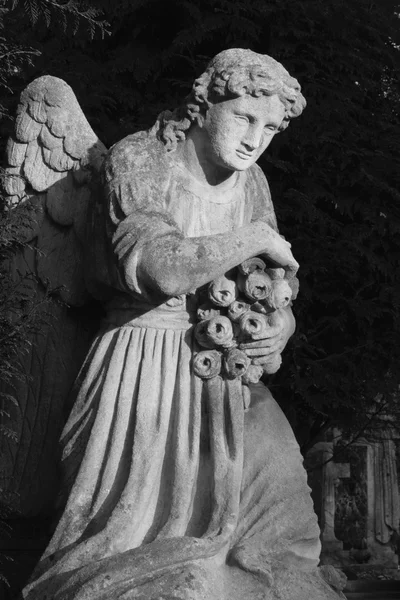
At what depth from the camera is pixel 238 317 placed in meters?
3.93

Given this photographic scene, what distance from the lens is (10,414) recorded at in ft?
14.4

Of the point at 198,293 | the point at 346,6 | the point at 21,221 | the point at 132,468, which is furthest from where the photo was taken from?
the point at 346,6

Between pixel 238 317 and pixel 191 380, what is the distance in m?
0.27

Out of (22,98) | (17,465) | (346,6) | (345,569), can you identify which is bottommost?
(345,569)

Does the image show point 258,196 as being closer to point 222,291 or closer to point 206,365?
point 222,291

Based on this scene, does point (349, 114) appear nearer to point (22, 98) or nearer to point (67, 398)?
point (22, 98)

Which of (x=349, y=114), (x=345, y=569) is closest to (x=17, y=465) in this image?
(x=349, y=114)

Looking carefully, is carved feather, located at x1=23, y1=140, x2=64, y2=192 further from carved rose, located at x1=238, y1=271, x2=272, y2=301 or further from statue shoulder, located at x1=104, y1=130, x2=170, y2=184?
carved rose, located at x1=238, y1=271, x2=272, y2=301

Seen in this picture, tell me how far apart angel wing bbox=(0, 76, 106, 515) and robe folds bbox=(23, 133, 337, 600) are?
342 mm

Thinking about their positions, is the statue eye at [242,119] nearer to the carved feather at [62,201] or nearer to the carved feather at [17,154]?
the carved feather at [62,201]

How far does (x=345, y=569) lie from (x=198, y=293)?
4352 mm

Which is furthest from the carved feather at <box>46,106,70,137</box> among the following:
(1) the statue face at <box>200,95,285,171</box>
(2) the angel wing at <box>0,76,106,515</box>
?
(1) the statue face at <box>200,95,285,171</box>

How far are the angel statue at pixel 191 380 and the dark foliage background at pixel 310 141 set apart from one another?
7.39 ft

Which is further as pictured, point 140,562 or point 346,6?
point 346,6
